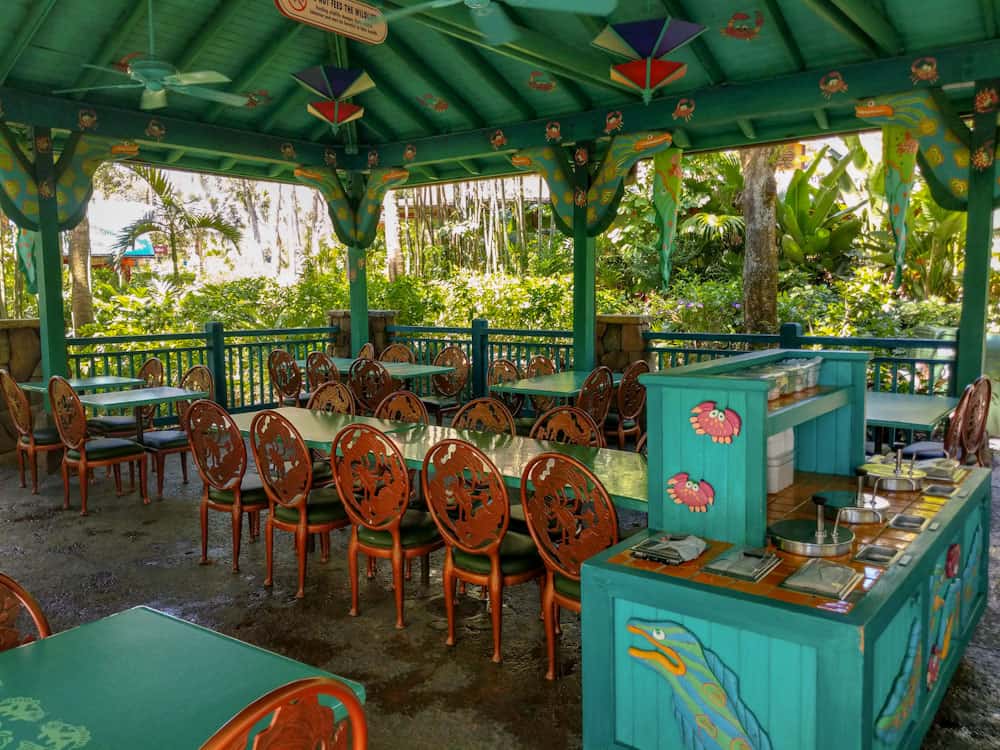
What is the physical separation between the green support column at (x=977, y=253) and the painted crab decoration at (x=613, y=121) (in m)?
2.91

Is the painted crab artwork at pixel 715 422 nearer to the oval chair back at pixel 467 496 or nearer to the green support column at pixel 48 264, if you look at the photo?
the oval chair back at pixel 467 496

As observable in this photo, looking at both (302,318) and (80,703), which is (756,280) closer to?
(302,318)

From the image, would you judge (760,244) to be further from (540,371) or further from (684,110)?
(540,371)

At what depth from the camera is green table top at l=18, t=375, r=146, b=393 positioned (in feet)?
21.0

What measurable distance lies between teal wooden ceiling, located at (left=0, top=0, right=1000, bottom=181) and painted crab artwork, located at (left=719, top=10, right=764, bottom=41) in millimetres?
35

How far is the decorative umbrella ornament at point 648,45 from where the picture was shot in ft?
17.3

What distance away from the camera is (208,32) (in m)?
6.75

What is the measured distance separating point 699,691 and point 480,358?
680 centimetres

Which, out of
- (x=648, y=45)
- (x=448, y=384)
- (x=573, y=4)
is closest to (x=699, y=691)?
(x=573, y=4)

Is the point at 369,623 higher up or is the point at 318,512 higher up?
the point at 318,512

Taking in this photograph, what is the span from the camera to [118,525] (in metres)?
5.14

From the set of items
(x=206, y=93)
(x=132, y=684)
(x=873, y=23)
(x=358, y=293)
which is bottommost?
(x=132, y=684)

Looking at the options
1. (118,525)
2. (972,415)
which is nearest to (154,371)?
(118,525)

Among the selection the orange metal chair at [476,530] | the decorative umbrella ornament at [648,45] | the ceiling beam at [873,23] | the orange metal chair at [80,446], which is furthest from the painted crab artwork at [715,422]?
the orange metal chair at [80,446]
